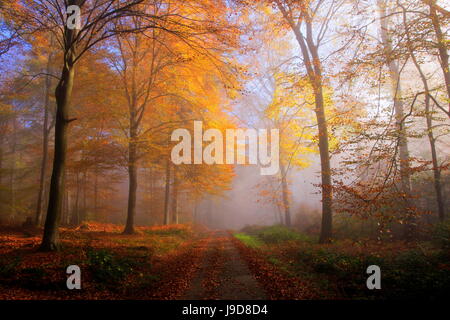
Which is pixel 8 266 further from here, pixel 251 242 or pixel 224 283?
pixel 251 242

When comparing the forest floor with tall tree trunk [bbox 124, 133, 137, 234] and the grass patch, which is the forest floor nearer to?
the grass patch

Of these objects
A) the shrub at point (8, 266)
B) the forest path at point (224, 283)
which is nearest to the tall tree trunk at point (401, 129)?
the forest path at point (224, 283)

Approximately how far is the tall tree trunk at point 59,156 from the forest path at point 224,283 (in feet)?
17.1

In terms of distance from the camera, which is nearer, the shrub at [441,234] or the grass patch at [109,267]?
the grass patch at [109,267]

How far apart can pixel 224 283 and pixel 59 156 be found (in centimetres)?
706

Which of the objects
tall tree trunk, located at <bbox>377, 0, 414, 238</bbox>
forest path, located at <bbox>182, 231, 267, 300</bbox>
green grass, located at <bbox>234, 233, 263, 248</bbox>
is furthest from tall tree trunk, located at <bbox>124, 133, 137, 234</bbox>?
tall tree trunk, located at <bbox>377, 0, 414, 238</bbox>

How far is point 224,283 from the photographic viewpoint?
661 centimetres

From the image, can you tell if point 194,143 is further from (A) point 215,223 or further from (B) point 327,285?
(A) point 215,223

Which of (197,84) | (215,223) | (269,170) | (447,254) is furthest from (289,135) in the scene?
(215,223)

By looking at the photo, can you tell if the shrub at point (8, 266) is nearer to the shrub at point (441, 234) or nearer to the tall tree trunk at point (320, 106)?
the tall tree trunk at point (320, 106)

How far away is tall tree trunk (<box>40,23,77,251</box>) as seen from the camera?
833 cm

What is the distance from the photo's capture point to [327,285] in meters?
6.16

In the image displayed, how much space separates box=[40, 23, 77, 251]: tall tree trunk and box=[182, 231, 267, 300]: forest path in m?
5.21

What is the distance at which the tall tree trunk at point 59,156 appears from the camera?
328 inches
